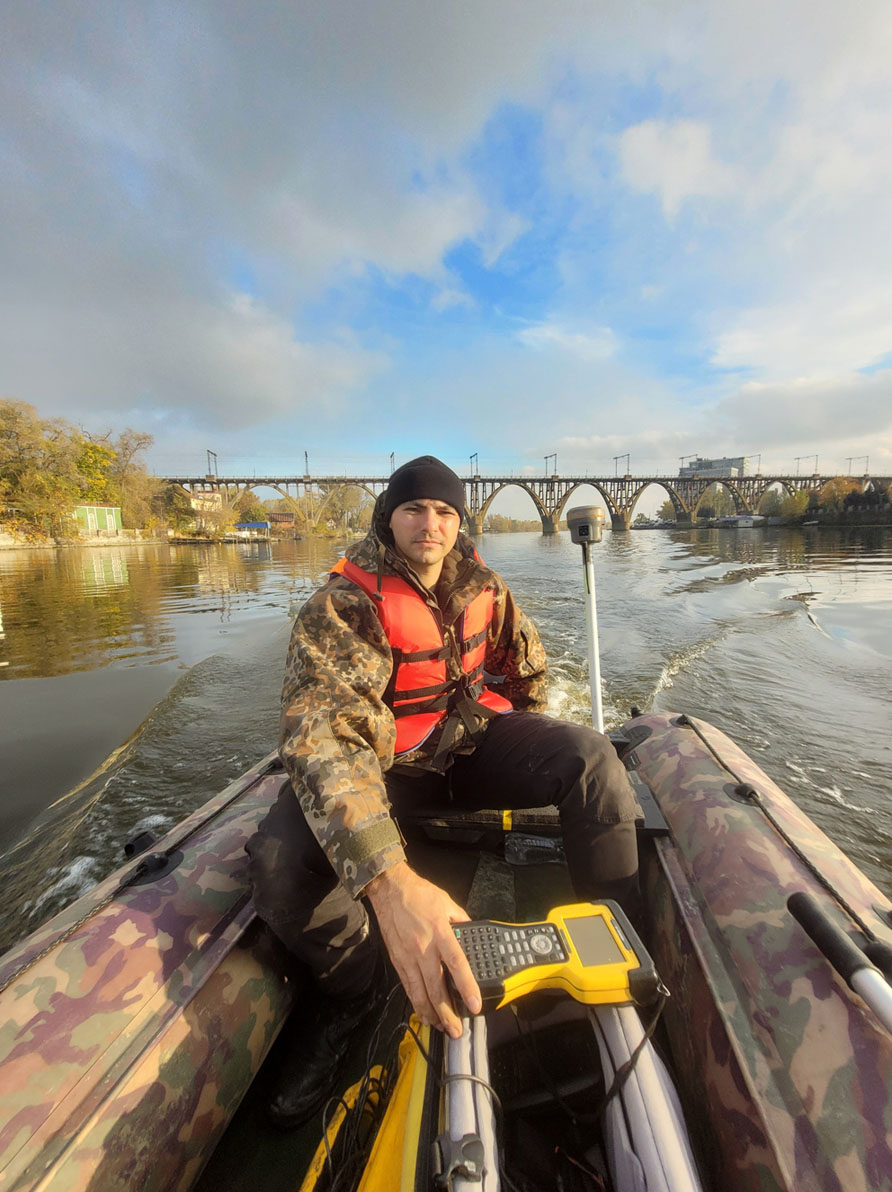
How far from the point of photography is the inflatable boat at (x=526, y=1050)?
3.14 feet

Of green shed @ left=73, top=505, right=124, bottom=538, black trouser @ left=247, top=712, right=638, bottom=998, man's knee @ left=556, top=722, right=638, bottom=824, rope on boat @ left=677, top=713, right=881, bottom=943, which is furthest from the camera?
green shed @ left=73, top=505, right=124, bottom=538

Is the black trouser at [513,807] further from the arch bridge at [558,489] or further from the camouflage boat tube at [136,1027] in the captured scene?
the arch bridge at [558,489]

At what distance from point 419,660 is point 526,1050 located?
1.29 metres

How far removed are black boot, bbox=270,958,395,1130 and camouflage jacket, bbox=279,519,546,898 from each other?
2.53 feet

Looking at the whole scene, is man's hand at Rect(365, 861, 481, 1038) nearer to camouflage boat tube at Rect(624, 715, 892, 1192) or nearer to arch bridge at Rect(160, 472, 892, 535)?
camouflage boat tube at Rect(624, 715, 892, 1192)

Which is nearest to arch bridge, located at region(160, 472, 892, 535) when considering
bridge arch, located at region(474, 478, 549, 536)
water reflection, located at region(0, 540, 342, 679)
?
bridge arch, located at region(474, 478, 549, 536)

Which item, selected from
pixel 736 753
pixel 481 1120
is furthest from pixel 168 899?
pixel 736 753

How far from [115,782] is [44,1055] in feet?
9.90

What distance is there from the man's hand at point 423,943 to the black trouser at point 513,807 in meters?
0.34

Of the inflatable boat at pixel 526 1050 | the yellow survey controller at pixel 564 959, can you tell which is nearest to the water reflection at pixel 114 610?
the inflatable boat at pixel 526 1050

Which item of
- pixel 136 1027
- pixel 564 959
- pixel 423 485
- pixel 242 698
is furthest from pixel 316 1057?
pixel 242 698

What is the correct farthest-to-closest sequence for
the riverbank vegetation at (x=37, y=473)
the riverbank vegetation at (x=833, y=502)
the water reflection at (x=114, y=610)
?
the riverbank vegetation at (x=833, y=502) → the riverbank vegetation at (x=37, y=473) → the water reflection at (x=114, y=610)

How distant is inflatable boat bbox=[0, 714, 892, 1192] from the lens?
96cm

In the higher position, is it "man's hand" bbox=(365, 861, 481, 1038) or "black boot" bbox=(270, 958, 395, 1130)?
"man's hand" bbox=(365, 861, 481, 1038)
